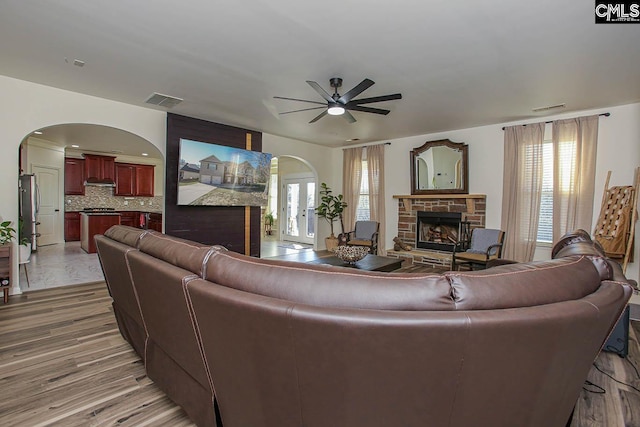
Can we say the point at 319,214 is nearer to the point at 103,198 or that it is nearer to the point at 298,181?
the point at 298,181

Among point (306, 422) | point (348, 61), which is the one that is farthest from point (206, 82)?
point (306, 422)

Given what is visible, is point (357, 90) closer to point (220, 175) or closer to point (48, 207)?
point (220, 175)

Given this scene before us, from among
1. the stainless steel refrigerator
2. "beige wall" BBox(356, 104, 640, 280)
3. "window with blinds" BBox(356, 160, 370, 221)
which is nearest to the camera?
"beige wall" BBox(356, 104, 640, 280)

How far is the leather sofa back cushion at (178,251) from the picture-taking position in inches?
56.2

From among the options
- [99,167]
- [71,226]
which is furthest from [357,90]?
[71,226]

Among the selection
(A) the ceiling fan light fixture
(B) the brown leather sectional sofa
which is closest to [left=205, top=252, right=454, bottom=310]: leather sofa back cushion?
(B) the brown leather sectional sofa

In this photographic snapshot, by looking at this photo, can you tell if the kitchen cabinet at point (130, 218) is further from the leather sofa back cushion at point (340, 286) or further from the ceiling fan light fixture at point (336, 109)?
the leather sofa back cushion at point (340, 286)

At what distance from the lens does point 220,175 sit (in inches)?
210

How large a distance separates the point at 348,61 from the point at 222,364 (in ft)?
9.37

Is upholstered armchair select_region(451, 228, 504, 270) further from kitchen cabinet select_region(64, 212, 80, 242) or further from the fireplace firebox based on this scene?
kitchen cabinet select_region(64, 212, 80, 242)

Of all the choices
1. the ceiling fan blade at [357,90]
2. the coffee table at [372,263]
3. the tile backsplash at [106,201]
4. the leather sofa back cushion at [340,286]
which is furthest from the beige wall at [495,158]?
the tile backsplash at [106,201]

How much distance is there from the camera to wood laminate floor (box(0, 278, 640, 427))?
65.7 inches

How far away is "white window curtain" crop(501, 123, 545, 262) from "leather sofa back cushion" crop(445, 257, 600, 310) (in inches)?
169

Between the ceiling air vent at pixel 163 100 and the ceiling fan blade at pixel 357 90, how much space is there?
2456 mm
